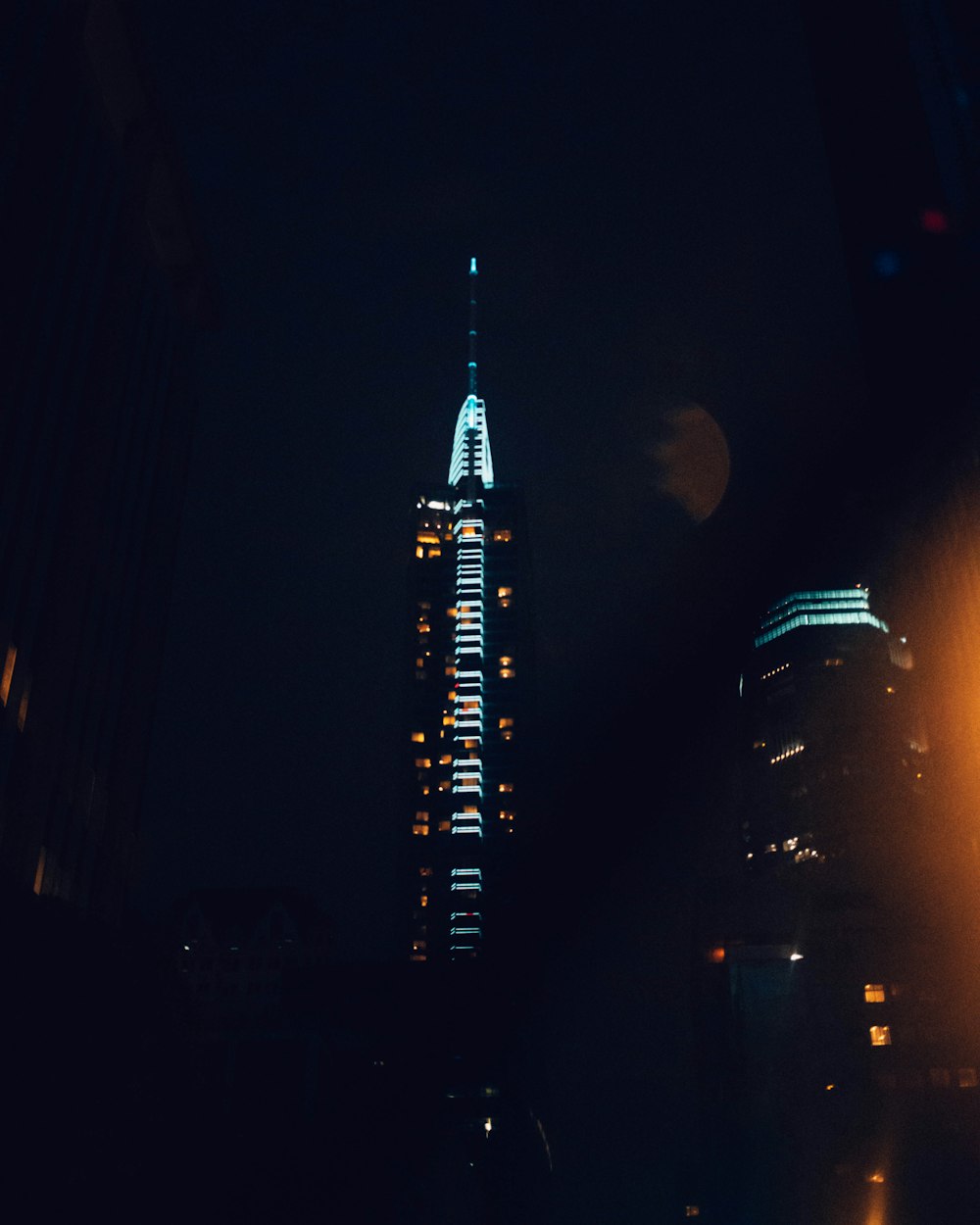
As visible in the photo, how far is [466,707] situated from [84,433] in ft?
344

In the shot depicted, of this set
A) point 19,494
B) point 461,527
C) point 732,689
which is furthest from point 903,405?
point 732,689

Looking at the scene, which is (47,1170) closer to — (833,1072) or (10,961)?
(10,961)

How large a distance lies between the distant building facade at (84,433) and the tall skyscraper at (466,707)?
83.6 metres

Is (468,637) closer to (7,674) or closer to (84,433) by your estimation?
(84,433)

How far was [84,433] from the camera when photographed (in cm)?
5247

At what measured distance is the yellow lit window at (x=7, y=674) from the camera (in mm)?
44531

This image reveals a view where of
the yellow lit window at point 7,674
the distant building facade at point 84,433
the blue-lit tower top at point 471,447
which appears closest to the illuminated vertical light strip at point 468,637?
the blue-lit tower top at point 471,447

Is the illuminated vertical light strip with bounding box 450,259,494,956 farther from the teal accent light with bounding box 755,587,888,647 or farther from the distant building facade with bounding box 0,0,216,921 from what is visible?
the distant building facade with bounding box 0,0,216,921

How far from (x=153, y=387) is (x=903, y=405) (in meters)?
61.0

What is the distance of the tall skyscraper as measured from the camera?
469ft

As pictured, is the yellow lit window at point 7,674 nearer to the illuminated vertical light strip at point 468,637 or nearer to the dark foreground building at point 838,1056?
the dark foreground building at point 838,1056

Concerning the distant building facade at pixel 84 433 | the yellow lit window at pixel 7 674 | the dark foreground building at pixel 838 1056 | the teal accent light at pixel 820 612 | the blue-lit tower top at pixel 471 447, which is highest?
the blue-lit tower top at pixel 471 447

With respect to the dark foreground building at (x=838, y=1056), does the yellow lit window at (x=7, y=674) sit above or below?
above

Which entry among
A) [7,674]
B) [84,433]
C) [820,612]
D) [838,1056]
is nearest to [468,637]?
[820,612]
